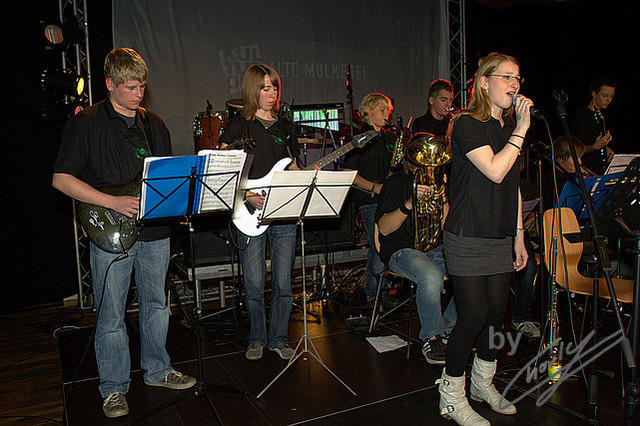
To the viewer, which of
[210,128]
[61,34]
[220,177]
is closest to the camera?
[220,177]

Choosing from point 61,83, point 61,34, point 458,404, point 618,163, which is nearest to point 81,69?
point 61,34

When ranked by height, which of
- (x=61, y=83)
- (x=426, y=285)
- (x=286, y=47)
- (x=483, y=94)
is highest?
(x=286, y=47)

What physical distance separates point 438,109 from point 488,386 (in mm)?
3534

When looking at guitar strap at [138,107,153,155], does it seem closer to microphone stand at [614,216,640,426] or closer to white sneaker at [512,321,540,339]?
microphone stand at [614,216,640,426]

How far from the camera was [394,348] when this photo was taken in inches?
164

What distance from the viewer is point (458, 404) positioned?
9.16ft

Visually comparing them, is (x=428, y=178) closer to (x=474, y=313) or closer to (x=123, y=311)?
(x=474, y=313)

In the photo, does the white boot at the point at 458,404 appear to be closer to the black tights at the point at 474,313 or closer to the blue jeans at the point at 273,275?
the black tights at the point at 474,313

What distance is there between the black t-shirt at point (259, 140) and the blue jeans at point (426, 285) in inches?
49.4

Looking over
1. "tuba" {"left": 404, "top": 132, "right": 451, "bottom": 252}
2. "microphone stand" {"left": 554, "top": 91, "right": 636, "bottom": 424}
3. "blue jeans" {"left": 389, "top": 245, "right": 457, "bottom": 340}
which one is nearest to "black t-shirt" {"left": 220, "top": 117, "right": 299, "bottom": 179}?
"tuba" {"left": 404, "top": 132, "right": 451, "bottom": 252}

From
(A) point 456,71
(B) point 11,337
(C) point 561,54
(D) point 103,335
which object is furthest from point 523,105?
(C) point 561,54

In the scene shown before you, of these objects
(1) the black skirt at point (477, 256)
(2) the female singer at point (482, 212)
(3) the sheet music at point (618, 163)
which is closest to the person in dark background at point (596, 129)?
(3) the sheet music at point (618, 163)

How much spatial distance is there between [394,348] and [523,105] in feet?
7.95

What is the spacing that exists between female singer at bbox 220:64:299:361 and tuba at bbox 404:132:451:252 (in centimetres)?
95
